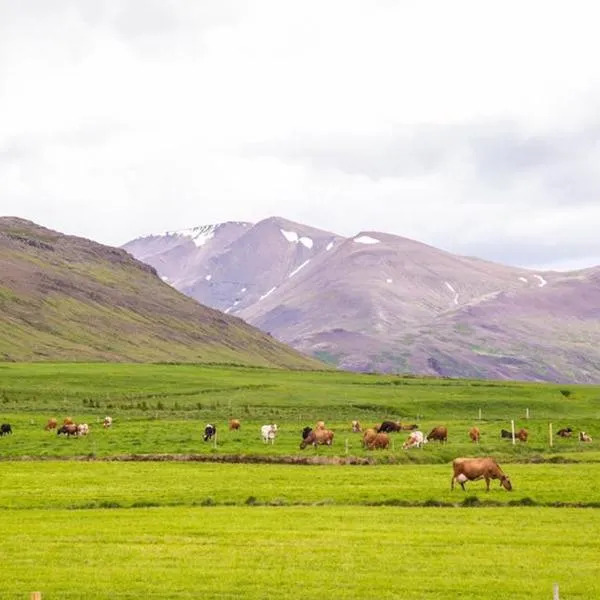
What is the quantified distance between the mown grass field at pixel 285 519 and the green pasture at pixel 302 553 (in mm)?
82

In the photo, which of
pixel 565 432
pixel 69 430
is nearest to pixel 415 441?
pixel 565 432

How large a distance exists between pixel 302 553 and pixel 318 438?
121 feet

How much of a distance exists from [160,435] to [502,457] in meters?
27.7

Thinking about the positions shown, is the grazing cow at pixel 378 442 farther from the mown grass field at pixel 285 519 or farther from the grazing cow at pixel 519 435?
the grazing cow at pixel 519 435

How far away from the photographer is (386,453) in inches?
2429

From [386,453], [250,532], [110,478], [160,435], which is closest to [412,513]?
[250,532]

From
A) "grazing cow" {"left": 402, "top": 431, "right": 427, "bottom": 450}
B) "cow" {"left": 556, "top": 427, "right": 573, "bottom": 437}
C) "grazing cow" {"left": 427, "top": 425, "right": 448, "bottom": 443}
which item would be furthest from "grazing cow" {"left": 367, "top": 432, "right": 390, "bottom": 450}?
"cow" {"left": 556, "top": 427, "right": 573, "bottom": 437}

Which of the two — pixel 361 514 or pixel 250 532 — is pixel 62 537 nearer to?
pixel 250 532

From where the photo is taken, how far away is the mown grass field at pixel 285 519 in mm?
26094

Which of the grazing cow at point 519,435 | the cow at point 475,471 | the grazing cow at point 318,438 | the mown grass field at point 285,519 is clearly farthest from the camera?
the grazing cow at point 519,435

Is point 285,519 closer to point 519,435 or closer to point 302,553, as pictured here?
point 302,553

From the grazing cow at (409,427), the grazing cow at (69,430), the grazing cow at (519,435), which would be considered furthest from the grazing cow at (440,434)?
the grazing cow at (69,430)

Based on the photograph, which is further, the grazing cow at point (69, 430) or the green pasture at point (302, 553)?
the grazing cow at point (69, 430)

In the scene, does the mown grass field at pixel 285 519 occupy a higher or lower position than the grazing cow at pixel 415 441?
lower
